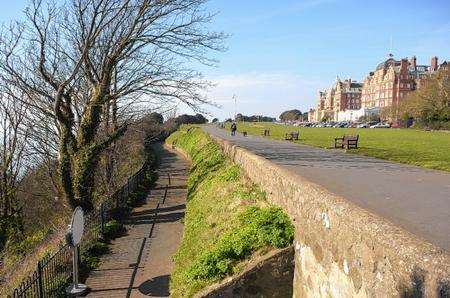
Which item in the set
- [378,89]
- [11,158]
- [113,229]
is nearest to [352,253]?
[113,229]

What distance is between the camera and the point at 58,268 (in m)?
11.2

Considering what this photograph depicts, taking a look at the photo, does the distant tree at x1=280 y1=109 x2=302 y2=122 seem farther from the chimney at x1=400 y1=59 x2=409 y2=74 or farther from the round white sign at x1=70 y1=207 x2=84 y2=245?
the round white sign at x1=70 y1=207 x2=84 y2=245

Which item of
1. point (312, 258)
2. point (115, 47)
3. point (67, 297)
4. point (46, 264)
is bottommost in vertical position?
point (67, 297)

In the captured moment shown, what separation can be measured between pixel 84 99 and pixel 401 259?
58.8 ft

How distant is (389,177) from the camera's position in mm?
11789

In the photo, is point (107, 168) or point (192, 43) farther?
point (107, 168)

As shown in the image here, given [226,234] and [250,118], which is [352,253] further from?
[250,118]

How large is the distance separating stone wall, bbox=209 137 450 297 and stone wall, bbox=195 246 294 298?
0.81 ft

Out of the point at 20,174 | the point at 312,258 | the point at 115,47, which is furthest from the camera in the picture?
the point at 20,174

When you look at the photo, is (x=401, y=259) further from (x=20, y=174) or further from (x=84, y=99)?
(x=20, y=174)

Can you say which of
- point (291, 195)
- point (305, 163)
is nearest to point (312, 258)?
point (291, 195)

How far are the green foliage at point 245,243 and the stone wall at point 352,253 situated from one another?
0.86 feet

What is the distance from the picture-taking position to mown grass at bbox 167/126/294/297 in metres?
8.32

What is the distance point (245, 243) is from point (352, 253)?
3.57 meters
